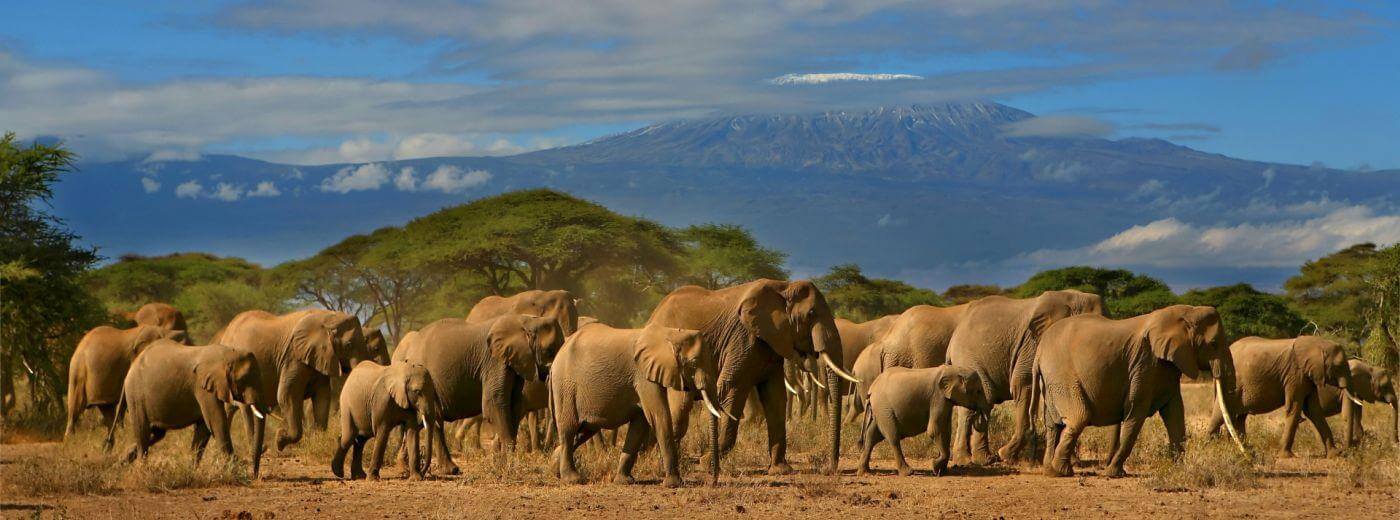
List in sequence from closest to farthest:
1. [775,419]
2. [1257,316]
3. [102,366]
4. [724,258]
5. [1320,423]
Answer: [775,419], [1320,423], [102,366], [1257,316], [724,258]

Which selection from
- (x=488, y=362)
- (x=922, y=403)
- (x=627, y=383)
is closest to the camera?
(x=627, y=383)

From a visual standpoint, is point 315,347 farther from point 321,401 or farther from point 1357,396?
point 1357,396

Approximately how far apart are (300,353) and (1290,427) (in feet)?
40.8

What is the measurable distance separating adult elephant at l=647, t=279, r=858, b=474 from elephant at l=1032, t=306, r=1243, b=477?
2373 millimetres

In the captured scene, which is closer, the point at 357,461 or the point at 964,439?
the point at 357,461

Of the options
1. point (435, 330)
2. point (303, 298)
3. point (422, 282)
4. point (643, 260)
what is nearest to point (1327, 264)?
point (643, 260)

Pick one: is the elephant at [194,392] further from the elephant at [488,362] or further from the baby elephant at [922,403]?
the baby elephant at [922,403]

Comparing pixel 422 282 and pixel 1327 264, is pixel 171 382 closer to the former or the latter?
pixel 422 282

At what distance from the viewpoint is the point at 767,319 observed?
16.1 meters

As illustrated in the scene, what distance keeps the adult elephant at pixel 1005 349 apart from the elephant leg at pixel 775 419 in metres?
2.13

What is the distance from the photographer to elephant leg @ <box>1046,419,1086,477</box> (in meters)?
16.1

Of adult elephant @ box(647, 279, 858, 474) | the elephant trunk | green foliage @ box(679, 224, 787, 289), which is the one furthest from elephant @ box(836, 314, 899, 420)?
green foliage @ box(679, 224, 787, 289)

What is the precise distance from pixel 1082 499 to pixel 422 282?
125 feet

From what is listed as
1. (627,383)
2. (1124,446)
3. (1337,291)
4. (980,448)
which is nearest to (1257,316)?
(1337,291)
